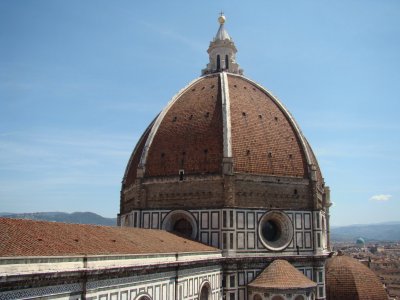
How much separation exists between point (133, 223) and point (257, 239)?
7.93 metres

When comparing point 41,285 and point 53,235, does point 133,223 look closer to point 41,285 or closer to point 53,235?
point 53,235

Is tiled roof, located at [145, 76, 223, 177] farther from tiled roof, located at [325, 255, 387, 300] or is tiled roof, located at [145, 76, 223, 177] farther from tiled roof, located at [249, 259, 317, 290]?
tiled roof, located at [325, 255, 387, 300]

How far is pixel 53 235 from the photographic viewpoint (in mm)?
15500

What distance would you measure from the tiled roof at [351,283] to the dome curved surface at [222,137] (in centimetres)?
701

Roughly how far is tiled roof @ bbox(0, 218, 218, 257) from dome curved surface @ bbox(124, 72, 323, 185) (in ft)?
24.4

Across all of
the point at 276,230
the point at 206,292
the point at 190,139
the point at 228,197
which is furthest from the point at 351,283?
the point at 190,139

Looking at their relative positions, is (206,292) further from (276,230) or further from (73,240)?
(73,240)

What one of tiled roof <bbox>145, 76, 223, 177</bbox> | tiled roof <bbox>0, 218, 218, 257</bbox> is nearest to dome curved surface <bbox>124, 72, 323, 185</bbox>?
tiled roof <bbox>145, 76, 223, 177</bbox>

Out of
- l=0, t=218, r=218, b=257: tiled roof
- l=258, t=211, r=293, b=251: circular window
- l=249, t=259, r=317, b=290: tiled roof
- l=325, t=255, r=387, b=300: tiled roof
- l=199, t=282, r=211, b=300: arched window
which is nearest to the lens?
l=0, t=218, r=218, b=257: tiled roof

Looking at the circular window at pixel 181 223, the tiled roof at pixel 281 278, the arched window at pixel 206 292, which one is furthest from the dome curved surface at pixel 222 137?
the arched window at pixel 206 292

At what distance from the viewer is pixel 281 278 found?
2566 centimetres

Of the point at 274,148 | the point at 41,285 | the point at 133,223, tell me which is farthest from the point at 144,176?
the point at 41,285

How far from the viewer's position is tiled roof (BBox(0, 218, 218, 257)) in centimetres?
1316

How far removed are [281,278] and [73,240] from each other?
13.8 metres
